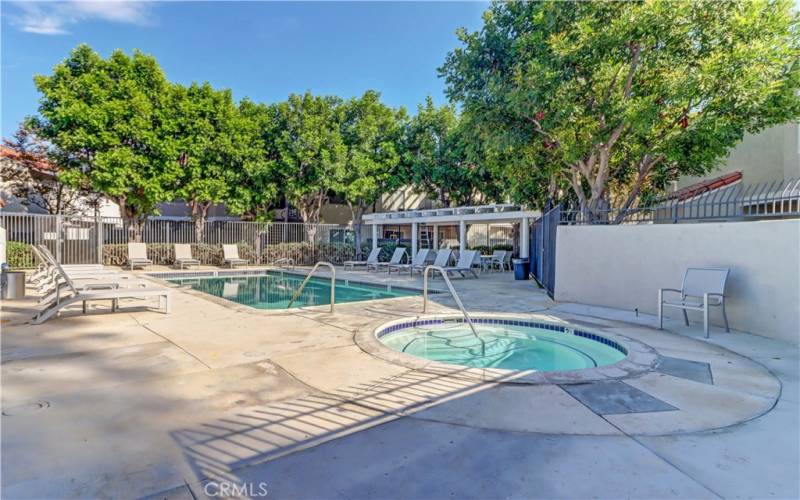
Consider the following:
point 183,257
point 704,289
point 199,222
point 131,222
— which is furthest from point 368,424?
point 131,222

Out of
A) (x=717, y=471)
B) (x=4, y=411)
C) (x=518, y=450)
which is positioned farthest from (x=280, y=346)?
(x=717, y=471)

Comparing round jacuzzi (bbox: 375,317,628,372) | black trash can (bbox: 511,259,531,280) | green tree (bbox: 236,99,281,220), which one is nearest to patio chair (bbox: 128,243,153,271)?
green tree (bbox: 236,99,281,220)

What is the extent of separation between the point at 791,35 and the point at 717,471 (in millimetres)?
12260

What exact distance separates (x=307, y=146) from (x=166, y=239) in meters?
7.93

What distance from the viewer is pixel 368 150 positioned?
74.3ft

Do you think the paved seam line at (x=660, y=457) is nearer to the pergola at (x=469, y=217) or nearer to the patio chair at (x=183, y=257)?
the pergola at (x=469, y=217)

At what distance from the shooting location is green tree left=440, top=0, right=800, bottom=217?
8.97 meters

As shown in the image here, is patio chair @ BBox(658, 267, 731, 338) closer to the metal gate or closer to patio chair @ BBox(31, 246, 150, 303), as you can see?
the metal gate

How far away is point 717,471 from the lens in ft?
7.80

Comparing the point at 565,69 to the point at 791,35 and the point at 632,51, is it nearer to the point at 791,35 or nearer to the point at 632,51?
the point at 632,51

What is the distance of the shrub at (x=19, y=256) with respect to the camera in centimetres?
1394

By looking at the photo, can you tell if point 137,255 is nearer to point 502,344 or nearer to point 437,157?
point 437,157

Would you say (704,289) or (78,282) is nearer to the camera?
(704,289)

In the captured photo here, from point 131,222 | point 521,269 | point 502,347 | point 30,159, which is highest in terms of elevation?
point 30,159
